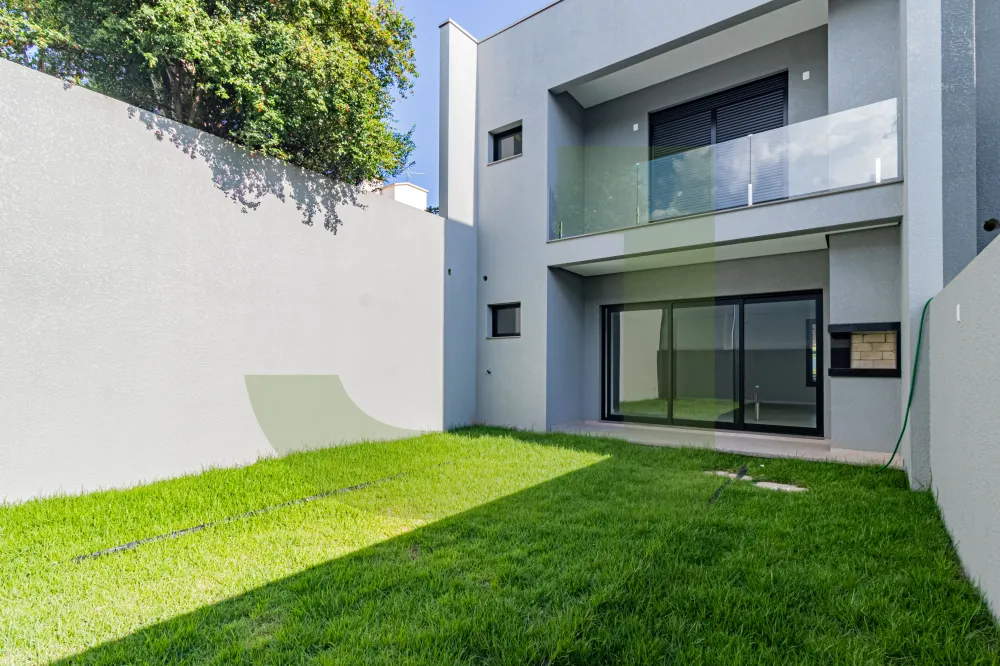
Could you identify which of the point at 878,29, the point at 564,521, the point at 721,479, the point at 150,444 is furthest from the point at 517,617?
the point at 878,29

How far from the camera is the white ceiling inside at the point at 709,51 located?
238 inches

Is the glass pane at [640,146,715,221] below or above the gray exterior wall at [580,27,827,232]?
below

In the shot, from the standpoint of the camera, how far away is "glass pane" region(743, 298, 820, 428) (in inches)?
257

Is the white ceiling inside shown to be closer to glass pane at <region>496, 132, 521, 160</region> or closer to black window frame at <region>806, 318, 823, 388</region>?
glass pane at <region>496, 132, 521, 160</region>

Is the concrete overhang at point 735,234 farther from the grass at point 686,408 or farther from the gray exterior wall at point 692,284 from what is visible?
the grass at point 686,408

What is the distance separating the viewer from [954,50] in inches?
171

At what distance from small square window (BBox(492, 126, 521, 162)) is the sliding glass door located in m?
3.06

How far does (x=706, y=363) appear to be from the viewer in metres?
7.36

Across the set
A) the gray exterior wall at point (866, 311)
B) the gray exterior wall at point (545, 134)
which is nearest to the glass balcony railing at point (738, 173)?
the gray exterior wall at point (545, 134)

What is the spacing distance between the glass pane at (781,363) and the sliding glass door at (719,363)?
0.04 feet

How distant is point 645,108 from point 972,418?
6.79m

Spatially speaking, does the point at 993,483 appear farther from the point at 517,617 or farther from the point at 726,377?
the point at 726,377

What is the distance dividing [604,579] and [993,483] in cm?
162

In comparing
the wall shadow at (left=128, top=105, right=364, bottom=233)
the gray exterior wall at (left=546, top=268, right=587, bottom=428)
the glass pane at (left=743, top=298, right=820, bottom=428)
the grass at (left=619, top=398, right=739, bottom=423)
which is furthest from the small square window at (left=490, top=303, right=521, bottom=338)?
the glass pane at (left=743, top=298, right=820, bottom=428)
